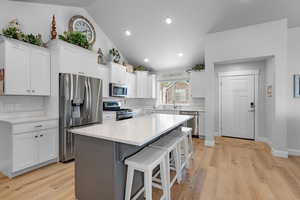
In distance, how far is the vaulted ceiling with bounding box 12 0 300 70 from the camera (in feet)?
9.77

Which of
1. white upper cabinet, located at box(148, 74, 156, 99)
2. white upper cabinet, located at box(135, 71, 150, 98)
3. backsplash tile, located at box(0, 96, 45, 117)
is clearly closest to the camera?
backsplash tile, located at box(0, 96, 45, 117)

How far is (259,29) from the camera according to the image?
3.28 metres

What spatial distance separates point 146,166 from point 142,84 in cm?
428

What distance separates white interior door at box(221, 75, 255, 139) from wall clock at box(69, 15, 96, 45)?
418cm

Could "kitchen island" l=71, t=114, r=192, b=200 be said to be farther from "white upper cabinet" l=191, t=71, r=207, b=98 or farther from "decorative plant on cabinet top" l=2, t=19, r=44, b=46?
"white upper cabinet" l=191, t=71, r=207, b=98

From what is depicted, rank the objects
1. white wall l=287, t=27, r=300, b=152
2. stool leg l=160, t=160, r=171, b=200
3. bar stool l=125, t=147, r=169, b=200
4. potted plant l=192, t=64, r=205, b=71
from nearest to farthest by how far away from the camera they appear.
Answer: bar stool l=125, t=147, r=169, b=200 → stool leg l=160, t=160, r=171, b=200 → white wall l=287, t=27, r=300, b=152 → potted plant l=192, t=64, r=205, b=71

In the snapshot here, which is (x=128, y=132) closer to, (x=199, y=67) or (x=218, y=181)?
(x=218, y=181)

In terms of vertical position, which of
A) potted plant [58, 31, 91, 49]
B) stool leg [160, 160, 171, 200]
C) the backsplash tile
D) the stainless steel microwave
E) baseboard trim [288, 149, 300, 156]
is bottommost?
baseboard trim [288, 149, 300, 156]

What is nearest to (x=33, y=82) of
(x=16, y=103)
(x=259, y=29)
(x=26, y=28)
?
(x=16, y=103)

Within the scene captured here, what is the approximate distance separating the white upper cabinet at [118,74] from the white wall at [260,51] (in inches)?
101

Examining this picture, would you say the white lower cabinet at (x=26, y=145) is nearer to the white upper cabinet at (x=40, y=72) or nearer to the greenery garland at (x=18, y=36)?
the white upper cabinet at (x=40, y=72)

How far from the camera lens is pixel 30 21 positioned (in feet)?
9.33

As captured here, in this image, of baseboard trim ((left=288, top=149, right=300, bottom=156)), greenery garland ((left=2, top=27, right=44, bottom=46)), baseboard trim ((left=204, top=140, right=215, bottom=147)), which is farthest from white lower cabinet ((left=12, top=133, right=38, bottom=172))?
baseboard trim ((left=288, top=149, right=300, bottom=156))

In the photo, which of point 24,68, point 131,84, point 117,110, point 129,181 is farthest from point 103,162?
point 131,84
